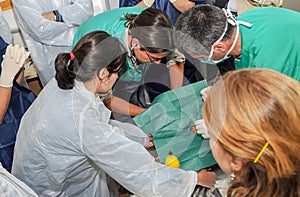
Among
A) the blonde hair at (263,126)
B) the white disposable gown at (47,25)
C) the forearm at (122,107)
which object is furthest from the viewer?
the white disposable gown at (47,25)

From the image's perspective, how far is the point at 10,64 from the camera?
5.62ft

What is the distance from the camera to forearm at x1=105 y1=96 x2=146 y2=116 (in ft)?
5.27

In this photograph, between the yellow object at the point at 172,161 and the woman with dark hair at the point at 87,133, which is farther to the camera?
the yellow object at the point at 172,161

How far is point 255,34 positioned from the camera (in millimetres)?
1493

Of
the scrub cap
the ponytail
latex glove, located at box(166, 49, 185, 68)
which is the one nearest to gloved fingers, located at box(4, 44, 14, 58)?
the ponytail

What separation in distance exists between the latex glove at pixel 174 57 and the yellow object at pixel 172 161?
0.47m

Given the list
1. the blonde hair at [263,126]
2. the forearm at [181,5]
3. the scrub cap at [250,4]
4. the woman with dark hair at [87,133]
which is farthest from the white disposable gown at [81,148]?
the scrub cap at [250,4]

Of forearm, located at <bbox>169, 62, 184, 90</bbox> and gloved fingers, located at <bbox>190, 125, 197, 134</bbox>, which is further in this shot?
forearm, located at <bbox>169, 62, 184, 90</bbox>

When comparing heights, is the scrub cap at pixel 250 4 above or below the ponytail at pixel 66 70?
below

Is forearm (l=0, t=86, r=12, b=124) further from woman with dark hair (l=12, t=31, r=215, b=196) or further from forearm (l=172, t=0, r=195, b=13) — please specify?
forearm (l=172, t=0, r=195, b=13)

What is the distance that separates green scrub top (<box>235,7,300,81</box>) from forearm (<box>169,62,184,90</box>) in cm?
34

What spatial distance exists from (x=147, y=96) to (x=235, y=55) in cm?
49

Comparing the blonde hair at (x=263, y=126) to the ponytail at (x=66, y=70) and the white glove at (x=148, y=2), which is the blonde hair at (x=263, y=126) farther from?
the white glove at (x=148, y=2)

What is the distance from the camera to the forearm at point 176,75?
174cm
